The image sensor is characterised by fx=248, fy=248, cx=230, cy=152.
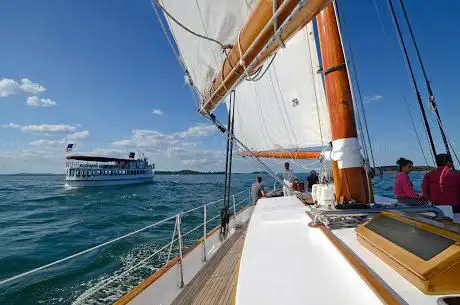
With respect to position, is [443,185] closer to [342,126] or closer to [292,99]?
[342,126]

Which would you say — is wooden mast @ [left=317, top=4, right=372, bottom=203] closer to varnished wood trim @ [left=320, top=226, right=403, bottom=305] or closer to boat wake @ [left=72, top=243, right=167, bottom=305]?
varnished wood trim @ [left=320, top=226, right=403, bottom=305]

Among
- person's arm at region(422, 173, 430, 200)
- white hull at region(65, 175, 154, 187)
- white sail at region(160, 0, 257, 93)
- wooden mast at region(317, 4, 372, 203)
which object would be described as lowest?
person's arm at region(422, 173, 430, 200)

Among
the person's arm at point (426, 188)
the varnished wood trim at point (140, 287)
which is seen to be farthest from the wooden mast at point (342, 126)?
the varnished wood trim at point (140, 287)

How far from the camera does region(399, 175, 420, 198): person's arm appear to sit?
356 cm

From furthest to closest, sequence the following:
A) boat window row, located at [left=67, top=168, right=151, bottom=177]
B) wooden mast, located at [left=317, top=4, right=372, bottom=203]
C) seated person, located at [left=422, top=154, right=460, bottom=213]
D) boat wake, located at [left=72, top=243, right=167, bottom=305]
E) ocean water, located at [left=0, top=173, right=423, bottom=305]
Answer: boat window row, located at [left=67, top=168, right=151, bottom=177] < ocean water, located at [left=0, top=173, right=423, bottom=305] < boat wake, located at [left=72, top=243, right=167, bottom=305] < seated person, located at [left=422, top=154, right=460, bottom=213] < wooden mast, located at [left=317, top=4, right=372, bottom=203]

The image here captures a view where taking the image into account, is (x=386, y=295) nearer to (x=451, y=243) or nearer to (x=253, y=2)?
(x=451, y=243)

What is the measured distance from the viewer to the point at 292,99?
780 cm

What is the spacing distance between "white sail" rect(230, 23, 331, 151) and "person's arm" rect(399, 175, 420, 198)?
254cm

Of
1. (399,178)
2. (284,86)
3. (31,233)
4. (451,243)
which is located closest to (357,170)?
(399,178)

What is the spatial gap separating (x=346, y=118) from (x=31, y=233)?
523 inches

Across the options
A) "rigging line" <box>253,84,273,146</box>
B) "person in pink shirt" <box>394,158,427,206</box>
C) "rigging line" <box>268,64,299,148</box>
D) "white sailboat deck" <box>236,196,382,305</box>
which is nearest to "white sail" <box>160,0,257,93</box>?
"white sailboat deck" <box>236,196,382,305</box>

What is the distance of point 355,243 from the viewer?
199cm

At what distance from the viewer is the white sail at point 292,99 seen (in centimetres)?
681

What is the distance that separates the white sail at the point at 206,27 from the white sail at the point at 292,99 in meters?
3.61
